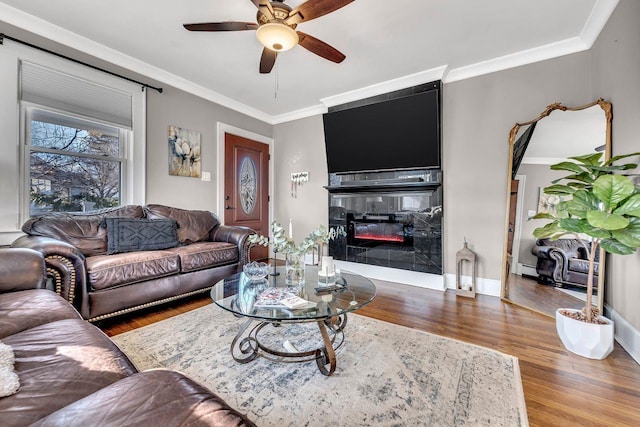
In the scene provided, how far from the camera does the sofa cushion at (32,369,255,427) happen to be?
0.50 m

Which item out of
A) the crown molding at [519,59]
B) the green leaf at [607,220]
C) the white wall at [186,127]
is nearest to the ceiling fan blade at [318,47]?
the crown molding at [519,59]

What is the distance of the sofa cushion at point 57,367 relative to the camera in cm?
68

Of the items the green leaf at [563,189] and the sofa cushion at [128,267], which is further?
the sofa cushion at [128,267]

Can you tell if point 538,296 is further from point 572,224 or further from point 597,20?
point 597,20

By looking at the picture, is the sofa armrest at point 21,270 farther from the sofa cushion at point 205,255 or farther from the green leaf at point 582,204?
the green leaf at point 582,204

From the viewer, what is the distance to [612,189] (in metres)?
1.59

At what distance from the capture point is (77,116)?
106 inches

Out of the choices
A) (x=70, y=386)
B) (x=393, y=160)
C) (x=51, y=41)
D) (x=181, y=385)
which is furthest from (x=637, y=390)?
(x=51, y=41)

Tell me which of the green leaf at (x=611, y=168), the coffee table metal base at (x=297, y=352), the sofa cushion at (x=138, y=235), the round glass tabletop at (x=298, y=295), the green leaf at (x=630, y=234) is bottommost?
the coffee table metal base at (x=297, y=352)

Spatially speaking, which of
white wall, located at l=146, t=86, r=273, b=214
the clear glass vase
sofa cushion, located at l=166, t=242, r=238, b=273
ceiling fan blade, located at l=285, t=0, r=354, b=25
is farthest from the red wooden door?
ceiling fan blade, located at l=285, t=0, r=354, b=25

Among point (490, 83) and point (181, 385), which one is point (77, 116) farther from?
point (490, 83)

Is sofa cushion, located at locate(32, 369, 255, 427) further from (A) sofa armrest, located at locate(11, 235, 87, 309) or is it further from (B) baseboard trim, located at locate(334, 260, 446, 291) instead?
(B) baseboard trim, located at locate(334, 260, 446, 291)

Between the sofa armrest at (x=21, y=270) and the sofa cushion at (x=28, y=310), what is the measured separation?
77 mm

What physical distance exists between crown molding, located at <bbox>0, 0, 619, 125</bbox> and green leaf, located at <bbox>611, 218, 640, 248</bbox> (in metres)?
1.73
